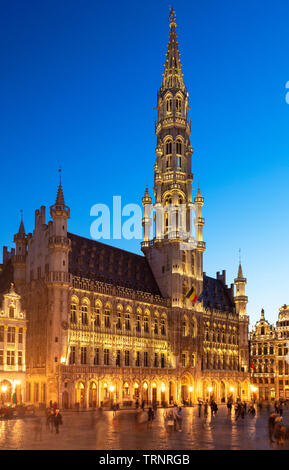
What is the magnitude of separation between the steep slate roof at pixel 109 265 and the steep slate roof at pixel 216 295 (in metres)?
17.2

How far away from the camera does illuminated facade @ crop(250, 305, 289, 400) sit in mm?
122375

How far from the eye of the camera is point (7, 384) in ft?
224

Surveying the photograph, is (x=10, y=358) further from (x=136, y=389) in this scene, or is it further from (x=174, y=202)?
(x=174, y=202)

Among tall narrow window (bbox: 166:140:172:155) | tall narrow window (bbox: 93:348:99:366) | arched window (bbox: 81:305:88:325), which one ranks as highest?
tall narrow window (bbox: 166:140:172:155)

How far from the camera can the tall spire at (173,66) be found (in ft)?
376

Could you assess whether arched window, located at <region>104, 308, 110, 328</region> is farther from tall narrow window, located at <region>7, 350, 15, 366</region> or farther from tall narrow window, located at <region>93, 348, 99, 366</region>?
tall narrow window, located at <region>7, 350, 15, 366</region>

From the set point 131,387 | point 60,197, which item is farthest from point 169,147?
point 131,387

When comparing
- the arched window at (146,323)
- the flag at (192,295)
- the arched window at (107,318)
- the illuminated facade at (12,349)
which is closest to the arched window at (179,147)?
the flag at (192,295)

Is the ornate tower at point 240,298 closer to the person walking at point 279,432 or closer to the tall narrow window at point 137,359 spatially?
the tall narrow window at point 137,359

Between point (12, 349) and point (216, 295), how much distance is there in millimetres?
58876

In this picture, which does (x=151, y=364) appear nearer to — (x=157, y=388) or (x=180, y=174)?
(x=157, y=388)

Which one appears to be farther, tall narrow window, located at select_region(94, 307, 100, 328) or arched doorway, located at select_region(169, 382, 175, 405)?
arched doorway, located at select_region(169, 382, 175, 405)

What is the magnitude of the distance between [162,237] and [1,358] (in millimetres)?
43431

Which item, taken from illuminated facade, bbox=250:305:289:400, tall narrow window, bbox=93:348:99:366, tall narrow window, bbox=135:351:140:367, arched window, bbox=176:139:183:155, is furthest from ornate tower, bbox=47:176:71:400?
illuminated facade, bbox=250:305:289:400
